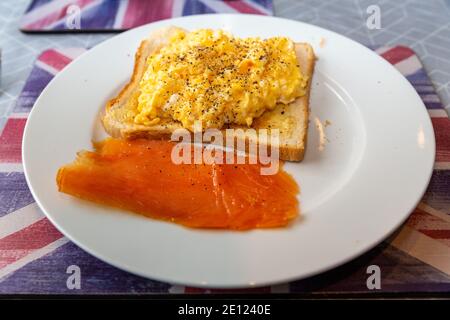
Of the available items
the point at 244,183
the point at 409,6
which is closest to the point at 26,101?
the point at 244,183

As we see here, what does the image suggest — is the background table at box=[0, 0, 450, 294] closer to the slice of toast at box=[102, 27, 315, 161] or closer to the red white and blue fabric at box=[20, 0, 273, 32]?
the red white and blue fabric at box=[20, 0, 273, 32]

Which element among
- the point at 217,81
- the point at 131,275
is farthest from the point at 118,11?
the point at 131,275

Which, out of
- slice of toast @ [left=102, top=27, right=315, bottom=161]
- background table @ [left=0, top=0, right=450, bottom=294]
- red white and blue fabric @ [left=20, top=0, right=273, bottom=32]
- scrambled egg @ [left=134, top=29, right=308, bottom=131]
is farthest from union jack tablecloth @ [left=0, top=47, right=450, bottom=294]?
red white and blue fabric @ [left=20, top=0, right=273, bottom=32]

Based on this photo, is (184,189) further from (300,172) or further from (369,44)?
(369,44)

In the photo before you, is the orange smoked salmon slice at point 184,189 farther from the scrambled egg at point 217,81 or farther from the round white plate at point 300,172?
the scrambled egg at point 217,81

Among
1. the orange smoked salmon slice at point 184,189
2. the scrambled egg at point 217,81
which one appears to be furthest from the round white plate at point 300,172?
the scrambled egg at point 217,81

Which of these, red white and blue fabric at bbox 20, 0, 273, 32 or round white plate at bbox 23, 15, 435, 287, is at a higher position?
red white and blue fabric at bbox 20, 0, 273, 32
